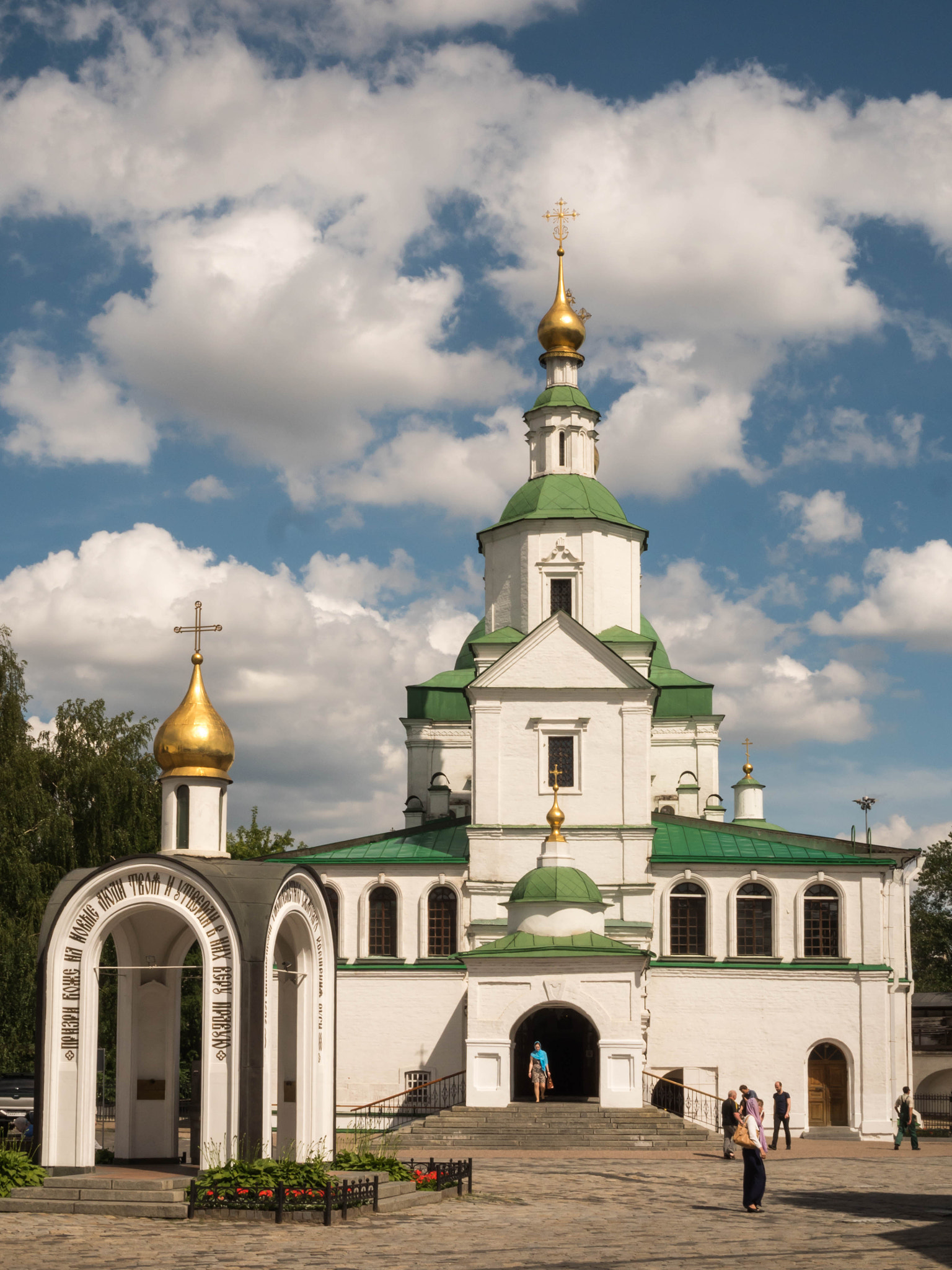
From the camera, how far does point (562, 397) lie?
43.0 m

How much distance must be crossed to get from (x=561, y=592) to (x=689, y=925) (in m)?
9.80

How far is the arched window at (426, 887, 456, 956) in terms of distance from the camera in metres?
36.5

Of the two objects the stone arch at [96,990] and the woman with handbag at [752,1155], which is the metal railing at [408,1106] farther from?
the woman with handbag at [752,1155]

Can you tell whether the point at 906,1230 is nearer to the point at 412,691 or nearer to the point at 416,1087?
the point at 416,1087

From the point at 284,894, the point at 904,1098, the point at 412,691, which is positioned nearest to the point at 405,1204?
the point at 284,894

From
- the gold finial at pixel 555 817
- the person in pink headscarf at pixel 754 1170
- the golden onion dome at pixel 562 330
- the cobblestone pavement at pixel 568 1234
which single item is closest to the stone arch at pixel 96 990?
the cobblestone pavement at pixel 568 1234

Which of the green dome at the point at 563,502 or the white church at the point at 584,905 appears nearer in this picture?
the white church at the point at 584,905

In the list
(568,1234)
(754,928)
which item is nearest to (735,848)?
(754,928)

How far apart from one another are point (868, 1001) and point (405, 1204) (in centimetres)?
1974

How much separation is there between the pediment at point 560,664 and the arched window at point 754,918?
5506 millimetres

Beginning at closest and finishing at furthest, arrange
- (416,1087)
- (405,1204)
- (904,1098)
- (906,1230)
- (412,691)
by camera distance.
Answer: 1. (906,1230)
2. (405,1204)
3. (904,1098)
4. (416,1087)
5. (412,691)

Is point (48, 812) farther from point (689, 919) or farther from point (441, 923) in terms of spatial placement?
point (689, 919)

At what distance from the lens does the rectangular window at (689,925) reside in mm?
35875

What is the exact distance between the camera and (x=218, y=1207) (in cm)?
1664
